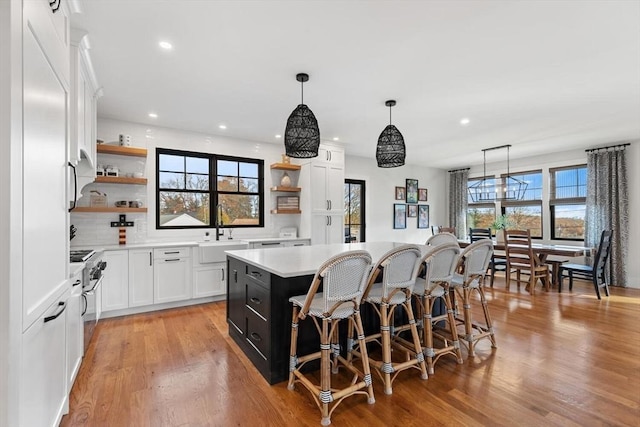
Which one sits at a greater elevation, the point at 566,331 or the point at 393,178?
the point at 393,178

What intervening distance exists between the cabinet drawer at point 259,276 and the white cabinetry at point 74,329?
1.20m

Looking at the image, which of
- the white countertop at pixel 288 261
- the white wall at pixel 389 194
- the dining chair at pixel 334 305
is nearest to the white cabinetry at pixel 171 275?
the white countertop at pixel 288 261

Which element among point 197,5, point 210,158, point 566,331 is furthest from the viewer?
point 210,158

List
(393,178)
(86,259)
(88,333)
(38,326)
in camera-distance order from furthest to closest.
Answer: (393,178) < (88,333) < (86,259) < (38,326)

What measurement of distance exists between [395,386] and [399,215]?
554 cm

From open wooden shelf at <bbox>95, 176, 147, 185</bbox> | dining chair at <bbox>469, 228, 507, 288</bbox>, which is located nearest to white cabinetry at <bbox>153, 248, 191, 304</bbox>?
open wooden shelf at <bbox>95, 176, 147, 185</bbox>

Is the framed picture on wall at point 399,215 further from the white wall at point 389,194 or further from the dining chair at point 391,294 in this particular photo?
the dining chair at point 391,294

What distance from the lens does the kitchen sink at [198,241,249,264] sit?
170 inches

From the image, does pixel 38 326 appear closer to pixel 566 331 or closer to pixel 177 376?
pixel 177 376

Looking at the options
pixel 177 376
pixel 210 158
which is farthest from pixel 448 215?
pixel 177 376

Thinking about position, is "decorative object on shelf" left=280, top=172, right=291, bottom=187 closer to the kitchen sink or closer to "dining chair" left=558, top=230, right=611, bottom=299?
the kitchen sink

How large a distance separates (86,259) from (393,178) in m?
6.18

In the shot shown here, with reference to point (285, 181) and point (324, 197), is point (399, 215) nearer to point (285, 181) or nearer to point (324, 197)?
point (324, 197)

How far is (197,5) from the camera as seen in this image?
1.98 m
